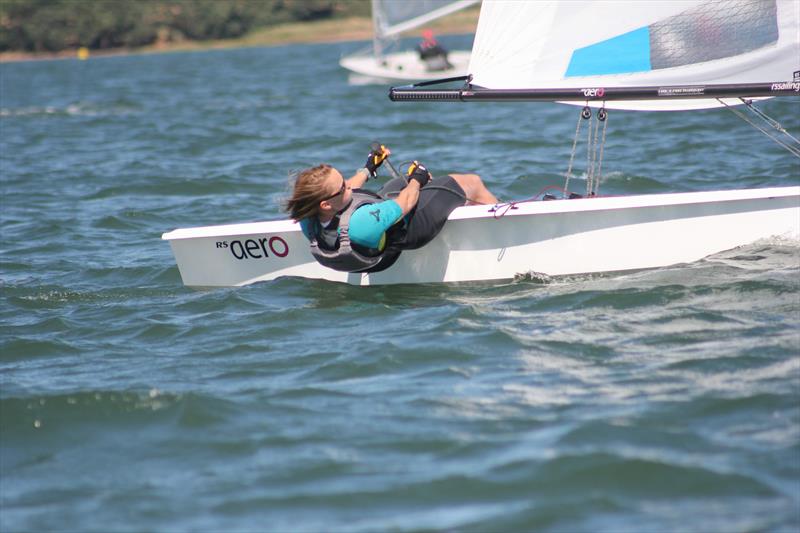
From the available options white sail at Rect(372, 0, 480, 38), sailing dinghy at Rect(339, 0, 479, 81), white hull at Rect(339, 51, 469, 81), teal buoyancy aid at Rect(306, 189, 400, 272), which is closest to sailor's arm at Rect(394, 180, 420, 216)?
teal buoyancy aid at Rect(306, 189, 400, 272)

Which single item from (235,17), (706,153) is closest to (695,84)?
(706,153)

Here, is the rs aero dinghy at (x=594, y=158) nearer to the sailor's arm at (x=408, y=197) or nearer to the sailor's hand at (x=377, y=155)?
the sailor's arm at (x=408, y=197)

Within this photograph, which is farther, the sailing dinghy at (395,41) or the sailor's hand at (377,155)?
the sailing dinghy at (395,41)

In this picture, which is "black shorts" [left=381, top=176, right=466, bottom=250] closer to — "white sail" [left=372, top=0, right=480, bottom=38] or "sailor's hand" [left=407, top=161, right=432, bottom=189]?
"sailor's hand" [left=407, top=161, right=432, bottom=189]

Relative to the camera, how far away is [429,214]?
4.85 meters

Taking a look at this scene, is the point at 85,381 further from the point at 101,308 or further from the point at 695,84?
the point at 695,84

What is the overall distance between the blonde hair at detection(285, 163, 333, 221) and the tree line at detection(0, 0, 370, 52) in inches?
1632

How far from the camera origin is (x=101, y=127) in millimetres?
14477

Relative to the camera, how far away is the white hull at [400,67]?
19.4 metres

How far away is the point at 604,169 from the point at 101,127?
8.42 metres

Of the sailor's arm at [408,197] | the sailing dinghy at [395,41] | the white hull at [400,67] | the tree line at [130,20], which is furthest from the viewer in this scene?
the tree line at [130,20]

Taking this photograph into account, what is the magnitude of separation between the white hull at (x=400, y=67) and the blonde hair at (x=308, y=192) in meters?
14.3

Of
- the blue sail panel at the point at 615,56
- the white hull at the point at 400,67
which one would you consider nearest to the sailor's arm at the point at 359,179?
the blue sail panel at the point at 615,56

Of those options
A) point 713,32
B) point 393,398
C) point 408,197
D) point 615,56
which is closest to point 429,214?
point 408,197
